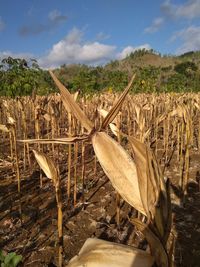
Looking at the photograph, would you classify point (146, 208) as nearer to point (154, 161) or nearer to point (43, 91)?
point (154, 161)

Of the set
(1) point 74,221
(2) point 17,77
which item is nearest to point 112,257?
(1) point 74,221

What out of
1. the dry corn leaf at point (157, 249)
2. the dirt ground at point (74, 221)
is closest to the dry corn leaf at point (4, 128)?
the dirt ground at point (74, 221)

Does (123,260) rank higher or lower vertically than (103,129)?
Answer: lower

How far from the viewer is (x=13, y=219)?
3.86m

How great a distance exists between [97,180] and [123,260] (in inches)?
183

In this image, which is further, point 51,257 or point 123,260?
point 51,257

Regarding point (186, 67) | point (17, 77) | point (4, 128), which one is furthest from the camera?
point (186, 67)

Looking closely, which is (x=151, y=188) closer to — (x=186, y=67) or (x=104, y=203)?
(x=104, y=203)

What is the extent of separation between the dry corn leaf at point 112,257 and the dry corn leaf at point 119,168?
0.09 meters

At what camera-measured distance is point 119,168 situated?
71 cm

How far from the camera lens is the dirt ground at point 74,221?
10.3 ft

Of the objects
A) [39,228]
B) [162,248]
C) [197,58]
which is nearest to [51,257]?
[39,228]

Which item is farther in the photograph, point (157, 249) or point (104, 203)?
point (104, 203)

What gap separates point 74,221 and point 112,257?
3.23m
